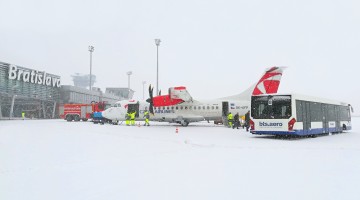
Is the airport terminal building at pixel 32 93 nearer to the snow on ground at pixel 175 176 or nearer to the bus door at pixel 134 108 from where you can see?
the bus door at pixel 134 108

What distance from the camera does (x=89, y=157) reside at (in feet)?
31.0

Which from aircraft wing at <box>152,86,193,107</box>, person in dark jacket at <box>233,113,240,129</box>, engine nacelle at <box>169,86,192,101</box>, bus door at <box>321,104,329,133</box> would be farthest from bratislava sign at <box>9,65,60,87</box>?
bus door at <box>321,104,329,133</box>

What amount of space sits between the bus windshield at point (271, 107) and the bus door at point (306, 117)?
1349 millimetres

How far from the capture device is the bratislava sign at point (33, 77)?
51400mm

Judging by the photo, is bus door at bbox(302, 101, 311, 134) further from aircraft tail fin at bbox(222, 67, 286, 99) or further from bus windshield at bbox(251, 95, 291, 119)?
aircraft tail fin at bbox(222, 67, 286, 99)

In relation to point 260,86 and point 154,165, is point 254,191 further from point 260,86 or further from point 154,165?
point 260,86

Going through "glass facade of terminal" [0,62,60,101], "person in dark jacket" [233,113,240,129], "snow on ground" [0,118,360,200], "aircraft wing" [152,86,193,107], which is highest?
Result: "glass facade of terminal" [0,62,60,101]

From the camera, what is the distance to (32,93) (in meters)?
56.5

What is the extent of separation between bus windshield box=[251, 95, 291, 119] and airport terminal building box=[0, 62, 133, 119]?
46.8m

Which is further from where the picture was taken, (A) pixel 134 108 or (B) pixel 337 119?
(A) pixel 134 108

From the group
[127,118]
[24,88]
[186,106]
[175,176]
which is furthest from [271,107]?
[24,88]

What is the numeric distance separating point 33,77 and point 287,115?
175 feet

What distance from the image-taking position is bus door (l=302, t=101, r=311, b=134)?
1711 centimetres

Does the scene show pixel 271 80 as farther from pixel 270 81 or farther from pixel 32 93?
pixel 32 93
